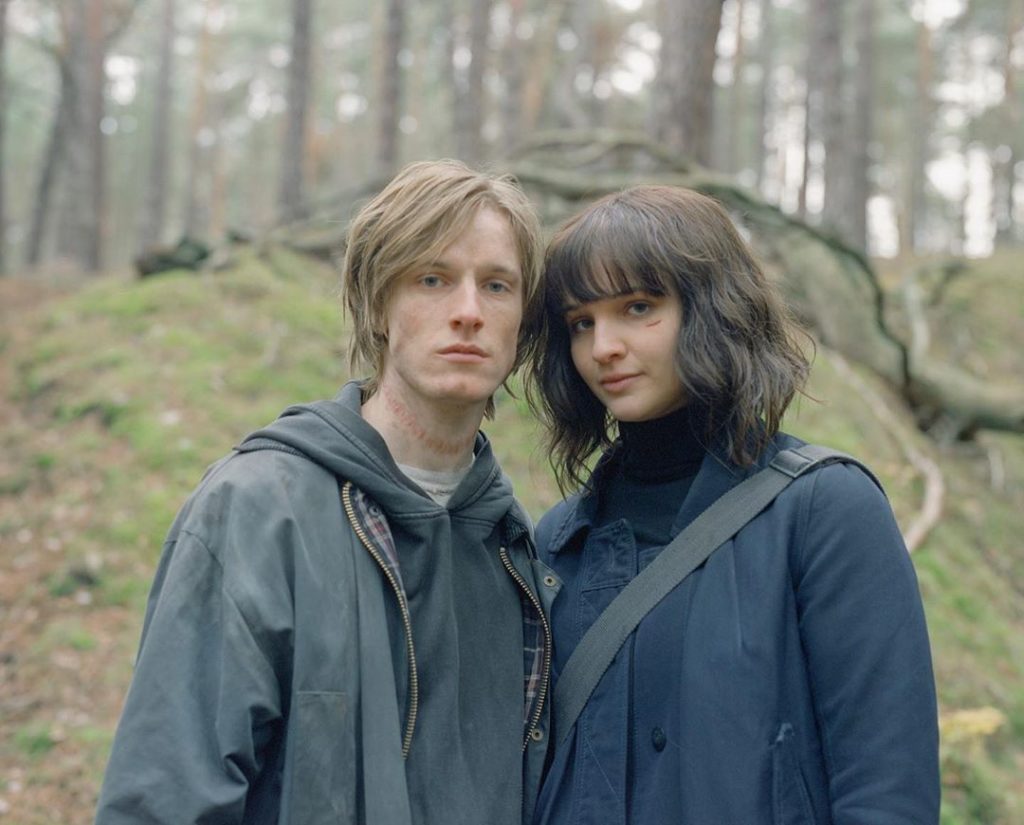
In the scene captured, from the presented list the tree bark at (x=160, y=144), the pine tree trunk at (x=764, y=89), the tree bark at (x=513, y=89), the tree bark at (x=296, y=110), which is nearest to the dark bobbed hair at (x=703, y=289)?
the tree bark at (x=296, y=110)

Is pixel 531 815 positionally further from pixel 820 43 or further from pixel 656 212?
pixel 820 43

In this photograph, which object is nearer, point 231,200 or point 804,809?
point 804,809

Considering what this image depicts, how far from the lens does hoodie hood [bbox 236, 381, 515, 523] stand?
2.20 metres

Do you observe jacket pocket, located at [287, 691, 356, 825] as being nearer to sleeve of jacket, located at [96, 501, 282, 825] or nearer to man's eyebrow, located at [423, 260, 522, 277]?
sleeve of jacket, located at [96, 501, 282, 825]

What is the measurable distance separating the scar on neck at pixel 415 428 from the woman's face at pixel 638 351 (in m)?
0.42

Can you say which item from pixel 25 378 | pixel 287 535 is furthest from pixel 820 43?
pixel 287 535

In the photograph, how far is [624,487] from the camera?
105 inches

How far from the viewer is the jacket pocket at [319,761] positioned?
192 centimetres

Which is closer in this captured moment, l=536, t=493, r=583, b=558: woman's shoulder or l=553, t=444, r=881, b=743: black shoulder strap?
l=553, t=444, r=881, b=743: black shoulder strap

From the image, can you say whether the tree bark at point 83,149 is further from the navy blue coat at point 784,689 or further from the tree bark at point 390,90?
the navy blue coat at point 784,689

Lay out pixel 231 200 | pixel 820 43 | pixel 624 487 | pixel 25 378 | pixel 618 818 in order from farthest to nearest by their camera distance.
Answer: pixel 231 200 < pixel 820 43 < pixel 25 378 < pixel 624 487 < pixel 618 818

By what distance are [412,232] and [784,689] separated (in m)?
1.28

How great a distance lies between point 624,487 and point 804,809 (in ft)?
3.02

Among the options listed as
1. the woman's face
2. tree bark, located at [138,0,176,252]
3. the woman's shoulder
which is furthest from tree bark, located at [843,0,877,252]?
the woman's face
